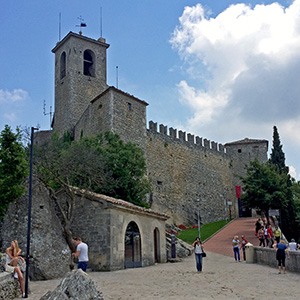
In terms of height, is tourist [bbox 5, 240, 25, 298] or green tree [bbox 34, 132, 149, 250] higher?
green tree [bbox 34, 132, 149, 250]

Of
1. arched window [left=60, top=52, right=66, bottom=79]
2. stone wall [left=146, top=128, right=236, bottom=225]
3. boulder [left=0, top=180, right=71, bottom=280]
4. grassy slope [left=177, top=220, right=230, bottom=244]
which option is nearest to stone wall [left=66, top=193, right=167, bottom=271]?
boulder [left=0, top=180, right=71, bottom=280]

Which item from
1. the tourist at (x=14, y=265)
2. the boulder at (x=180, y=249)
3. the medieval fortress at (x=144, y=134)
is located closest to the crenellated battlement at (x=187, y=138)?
the medieval fortress at (x=144, y=134)

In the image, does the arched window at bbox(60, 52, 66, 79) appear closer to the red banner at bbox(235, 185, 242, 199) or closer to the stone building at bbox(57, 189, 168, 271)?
the stone building at bbox(57, 189, 168, 271)

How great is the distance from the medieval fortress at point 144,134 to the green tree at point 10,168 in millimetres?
13809

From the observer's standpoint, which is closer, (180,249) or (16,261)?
(16,261)

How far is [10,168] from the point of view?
14.1m

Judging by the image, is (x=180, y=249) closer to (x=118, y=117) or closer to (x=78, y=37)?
(x=118, y=117)

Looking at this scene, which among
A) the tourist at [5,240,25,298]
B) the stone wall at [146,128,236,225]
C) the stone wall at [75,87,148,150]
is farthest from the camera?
the stone wall at [146,128,236,225]

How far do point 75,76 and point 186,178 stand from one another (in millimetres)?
14726

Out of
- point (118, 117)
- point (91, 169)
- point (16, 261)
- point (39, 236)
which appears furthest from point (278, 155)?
point (16, 261)

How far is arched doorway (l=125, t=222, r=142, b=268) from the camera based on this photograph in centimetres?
1698

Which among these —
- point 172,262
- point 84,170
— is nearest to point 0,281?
point 84,170

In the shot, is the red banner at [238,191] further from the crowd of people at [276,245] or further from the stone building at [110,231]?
the stone building at [110,231]

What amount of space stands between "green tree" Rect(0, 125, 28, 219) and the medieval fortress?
1381 centimetres
